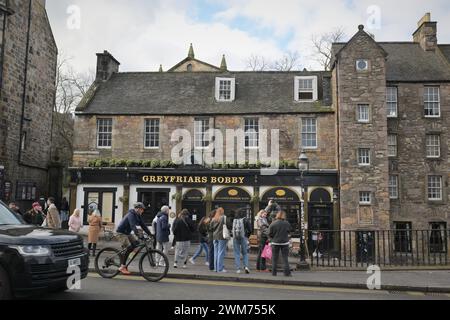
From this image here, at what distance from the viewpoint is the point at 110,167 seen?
21.7m

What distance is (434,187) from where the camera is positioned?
24.7 meters

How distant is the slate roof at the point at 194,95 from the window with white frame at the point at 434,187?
28.2ft

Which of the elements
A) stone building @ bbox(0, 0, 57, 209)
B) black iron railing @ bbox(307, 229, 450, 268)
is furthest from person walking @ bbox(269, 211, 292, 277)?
stone building @ bbox(0, 0, 57, 209)

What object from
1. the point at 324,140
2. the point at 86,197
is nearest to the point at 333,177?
the point at 324,140

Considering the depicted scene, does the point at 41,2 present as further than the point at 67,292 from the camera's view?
Yes

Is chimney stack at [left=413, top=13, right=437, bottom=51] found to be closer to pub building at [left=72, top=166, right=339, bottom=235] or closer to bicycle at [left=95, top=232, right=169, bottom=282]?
pub building at [left=72, top=166, right=339, bottom=235]

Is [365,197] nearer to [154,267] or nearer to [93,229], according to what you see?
[93,229]

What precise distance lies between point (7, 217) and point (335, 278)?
27.2 feet

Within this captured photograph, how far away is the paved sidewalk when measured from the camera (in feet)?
33.2

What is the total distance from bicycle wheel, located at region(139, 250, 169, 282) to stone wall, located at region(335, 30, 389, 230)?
13.2m

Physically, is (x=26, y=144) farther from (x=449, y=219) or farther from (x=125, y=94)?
(x=449, y=219)

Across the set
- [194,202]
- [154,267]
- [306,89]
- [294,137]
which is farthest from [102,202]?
[306,89]

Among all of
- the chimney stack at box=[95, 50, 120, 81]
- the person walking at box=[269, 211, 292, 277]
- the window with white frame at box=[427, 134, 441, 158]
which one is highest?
the chimney stack at box=[95, 50, 120, 81]

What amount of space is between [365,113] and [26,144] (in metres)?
20.0
